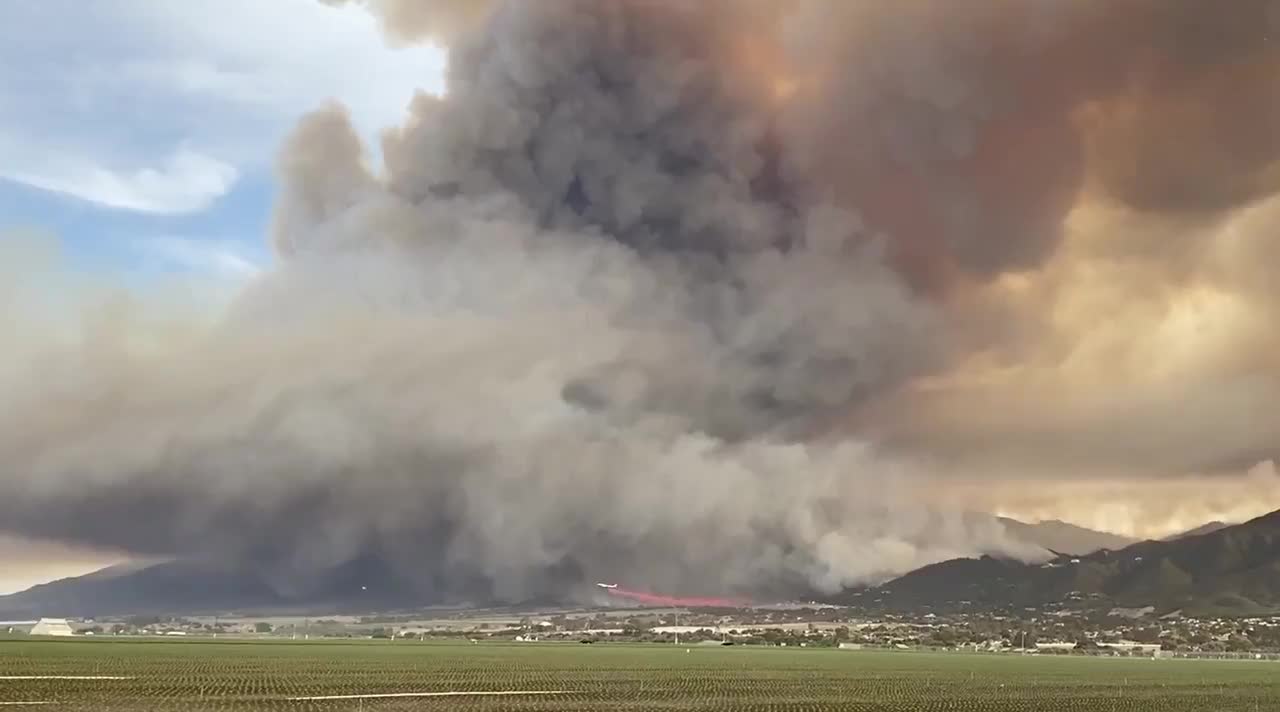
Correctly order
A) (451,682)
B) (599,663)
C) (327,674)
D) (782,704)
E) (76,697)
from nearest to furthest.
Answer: (76,697)
(782,704)
(451,682)
(327,674)
(599,663)

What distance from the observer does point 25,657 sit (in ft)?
573

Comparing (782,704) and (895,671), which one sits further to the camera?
(895,671)

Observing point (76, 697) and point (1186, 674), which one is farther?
point (1186, 674)

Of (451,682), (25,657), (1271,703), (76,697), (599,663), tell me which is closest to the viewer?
(76,697)

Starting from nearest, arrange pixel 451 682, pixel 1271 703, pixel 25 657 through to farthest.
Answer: pixel 1271 703 → pixel 451 682 → pixel 25 657

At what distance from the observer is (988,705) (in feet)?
336

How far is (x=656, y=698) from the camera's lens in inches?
4102

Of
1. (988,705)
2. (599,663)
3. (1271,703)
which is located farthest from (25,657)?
(1271,703)

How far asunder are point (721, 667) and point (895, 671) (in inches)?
1009

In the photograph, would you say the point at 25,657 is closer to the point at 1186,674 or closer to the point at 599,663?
the point at 599,663

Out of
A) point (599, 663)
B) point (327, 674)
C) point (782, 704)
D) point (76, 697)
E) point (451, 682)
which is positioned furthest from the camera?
point (599, 663)

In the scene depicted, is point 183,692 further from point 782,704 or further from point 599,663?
point 599,663

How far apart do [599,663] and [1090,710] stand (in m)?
101

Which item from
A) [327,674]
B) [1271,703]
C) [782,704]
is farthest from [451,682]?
[1271,703]
